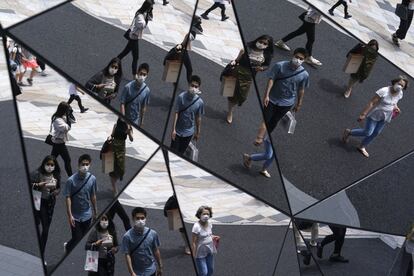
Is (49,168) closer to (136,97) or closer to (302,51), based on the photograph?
(136,97)

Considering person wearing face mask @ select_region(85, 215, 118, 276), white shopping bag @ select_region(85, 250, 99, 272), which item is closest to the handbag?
person wearing face mask @ select_region(85, 215, 118, 276)

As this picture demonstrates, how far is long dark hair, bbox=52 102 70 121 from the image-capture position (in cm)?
1136

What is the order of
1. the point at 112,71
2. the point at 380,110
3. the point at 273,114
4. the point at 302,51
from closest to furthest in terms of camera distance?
the point at 112,71 → the point at 302,51 → the point at 273,114 → the point at 380,110

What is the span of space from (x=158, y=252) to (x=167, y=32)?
2218mm

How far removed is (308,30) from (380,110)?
112 cm

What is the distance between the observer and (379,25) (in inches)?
477

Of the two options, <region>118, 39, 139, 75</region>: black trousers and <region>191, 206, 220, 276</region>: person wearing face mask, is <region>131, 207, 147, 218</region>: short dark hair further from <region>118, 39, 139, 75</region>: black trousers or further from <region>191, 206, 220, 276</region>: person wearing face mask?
<region>118, 39, 139, 75</region>: black trousers

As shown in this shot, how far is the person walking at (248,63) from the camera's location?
11.8m

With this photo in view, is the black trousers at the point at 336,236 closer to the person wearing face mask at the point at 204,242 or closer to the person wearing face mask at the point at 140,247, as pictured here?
the person wearing face mask at the point at 204,242

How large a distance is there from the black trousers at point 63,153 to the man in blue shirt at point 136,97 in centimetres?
66

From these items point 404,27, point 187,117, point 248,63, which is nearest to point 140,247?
point 187,117

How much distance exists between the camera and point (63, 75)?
11.3 metres

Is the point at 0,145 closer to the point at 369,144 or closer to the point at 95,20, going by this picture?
the point at 95,20

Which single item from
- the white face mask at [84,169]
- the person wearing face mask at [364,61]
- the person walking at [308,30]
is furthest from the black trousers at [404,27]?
the white face mask at [84,169]
